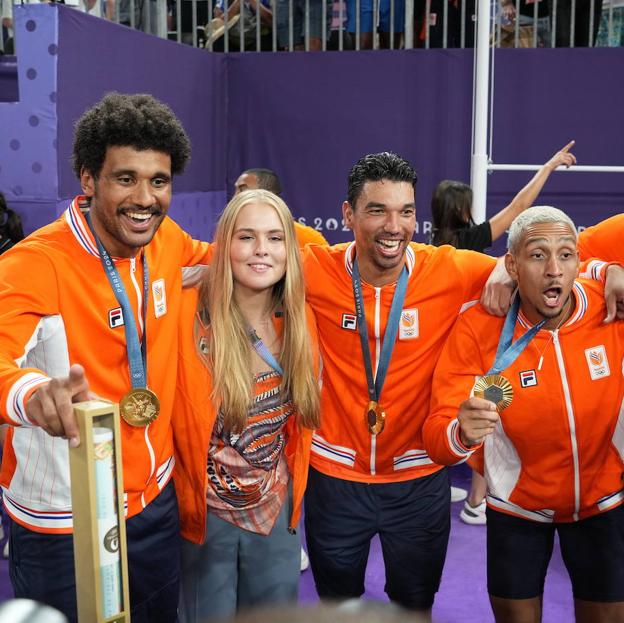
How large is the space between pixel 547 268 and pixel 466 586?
6.91ft

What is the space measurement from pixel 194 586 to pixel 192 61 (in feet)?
16.9

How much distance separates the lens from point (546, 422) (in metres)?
2.55

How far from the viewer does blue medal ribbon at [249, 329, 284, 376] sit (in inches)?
103

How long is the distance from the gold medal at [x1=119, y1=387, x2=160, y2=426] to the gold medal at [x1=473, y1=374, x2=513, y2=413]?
0.91 meters

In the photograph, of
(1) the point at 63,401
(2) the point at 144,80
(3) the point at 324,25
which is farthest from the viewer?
(3) the point at 324,25

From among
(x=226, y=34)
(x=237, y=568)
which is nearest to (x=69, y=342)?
(x=237, y=568)

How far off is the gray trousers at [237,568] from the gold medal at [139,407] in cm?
48

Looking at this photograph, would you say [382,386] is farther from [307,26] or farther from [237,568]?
[307,26]

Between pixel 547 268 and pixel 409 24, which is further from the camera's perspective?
pixel 409 24

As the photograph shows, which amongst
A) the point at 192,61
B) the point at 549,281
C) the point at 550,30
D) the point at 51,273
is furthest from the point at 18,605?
the point at 550,30

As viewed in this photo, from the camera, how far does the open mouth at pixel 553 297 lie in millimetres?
2498

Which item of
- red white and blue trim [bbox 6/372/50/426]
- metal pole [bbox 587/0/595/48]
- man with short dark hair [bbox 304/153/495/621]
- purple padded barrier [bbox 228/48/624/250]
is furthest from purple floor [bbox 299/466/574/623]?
metal pole [bbox 587/0/595/48]

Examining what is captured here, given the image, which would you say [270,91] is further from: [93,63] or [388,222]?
[388,222]

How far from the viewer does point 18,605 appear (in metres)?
0.74
